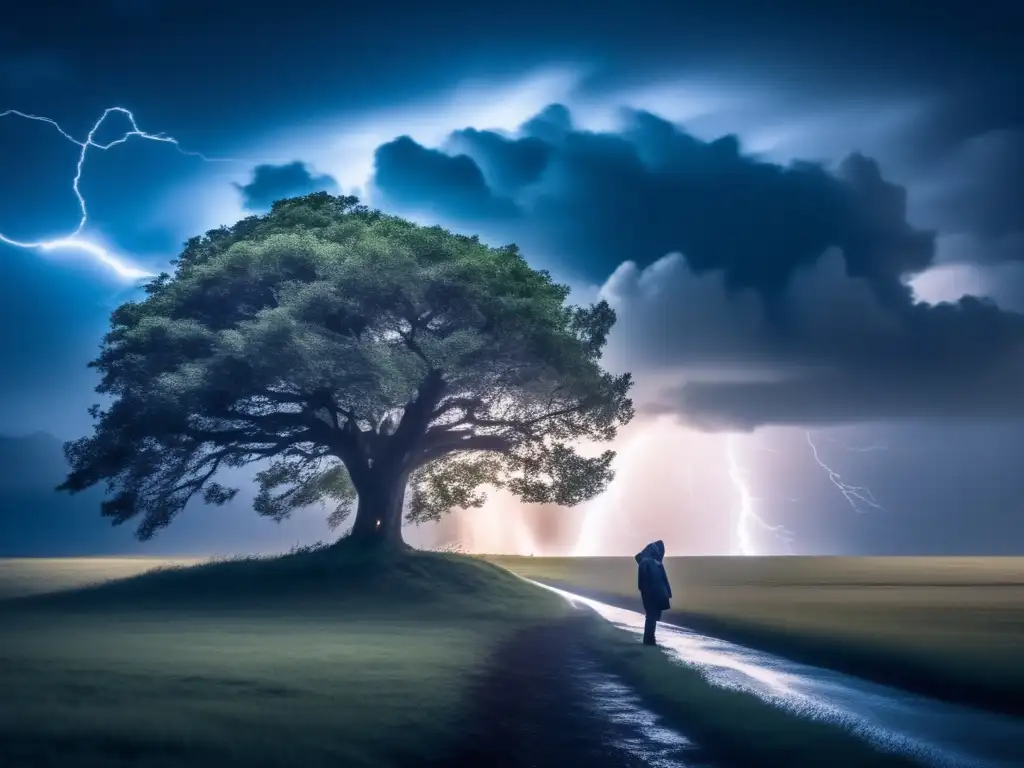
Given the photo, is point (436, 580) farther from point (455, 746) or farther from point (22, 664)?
point (455, 746)

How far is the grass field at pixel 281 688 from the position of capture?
31.4 ft

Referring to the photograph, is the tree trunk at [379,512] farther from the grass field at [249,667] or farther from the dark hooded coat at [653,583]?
the dark hooded coat at [653,583]

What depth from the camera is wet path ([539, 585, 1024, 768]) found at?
10.0m

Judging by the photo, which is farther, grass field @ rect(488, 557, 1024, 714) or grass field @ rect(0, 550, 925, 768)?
grass field @ rect(488, 557, 1024, 714)

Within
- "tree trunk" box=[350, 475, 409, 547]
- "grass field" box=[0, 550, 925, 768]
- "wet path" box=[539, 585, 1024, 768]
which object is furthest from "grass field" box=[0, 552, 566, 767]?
"wet path" box=[539, 585, 1024, 768]

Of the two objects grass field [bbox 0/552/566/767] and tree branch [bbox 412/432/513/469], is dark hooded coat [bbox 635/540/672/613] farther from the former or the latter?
tree branch [bbox 412/432/513/469]

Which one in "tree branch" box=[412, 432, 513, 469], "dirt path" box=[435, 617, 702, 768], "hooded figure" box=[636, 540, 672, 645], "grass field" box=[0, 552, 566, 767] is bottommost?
"grass field" box=[0, 552, 566, 767]

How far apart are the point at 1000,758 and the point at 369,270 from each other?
2827cm

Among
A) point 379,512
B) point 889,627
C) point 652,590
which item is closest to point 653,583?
A: point 652,590

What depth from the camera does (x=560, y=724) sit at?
11031 millimetres

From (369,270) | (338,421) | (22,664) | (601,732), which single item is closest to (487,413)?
(338,421)

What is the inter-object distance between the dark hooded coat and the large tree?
14.5m

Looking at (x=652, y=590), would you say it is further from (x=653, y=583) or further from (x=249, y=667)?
(x=249, y=667)

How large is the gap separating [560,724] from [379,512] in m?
28.7
